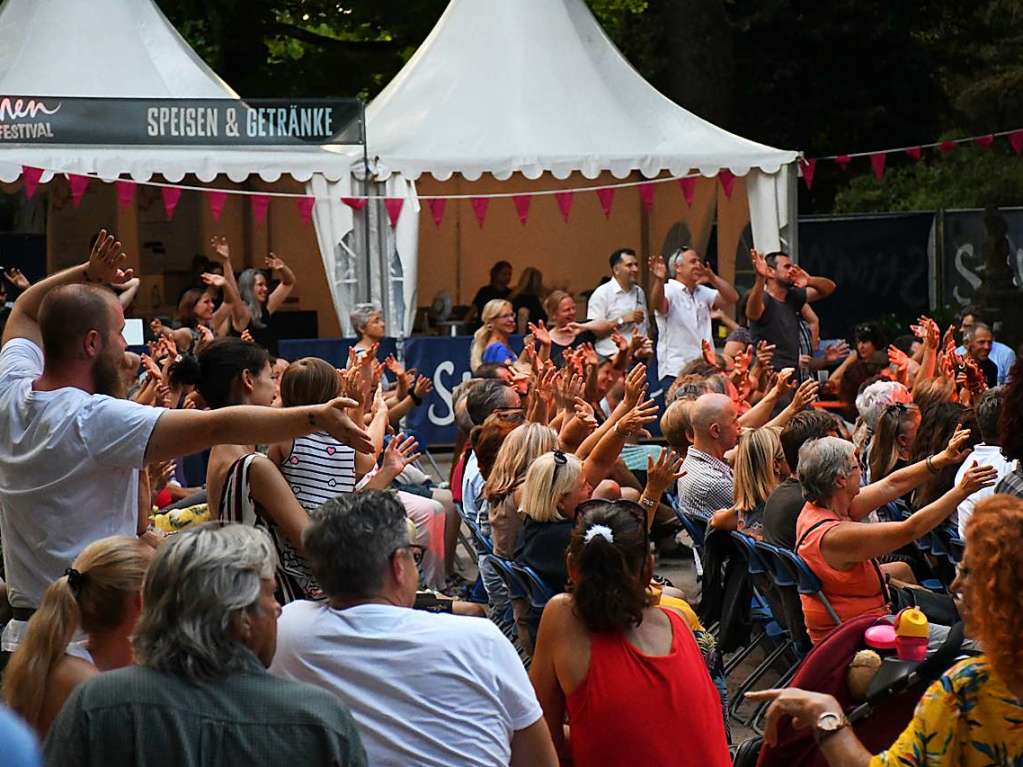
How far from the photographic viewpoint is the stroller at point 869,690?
11.5 feet

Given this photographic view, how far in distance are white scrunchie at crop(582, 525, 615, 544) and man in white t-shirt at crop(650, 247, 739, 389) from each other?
9.63m

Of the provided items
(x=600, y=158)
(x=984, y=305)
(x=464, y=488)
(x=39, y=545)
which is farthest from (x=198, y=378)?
(x=984, y=305)

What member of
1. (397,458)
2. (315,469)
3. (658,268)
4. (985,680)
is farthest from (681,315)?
(985,680)

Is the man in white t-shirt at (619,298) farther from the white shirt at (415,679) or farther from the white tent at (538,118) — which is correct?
the white shirt at (415,679)

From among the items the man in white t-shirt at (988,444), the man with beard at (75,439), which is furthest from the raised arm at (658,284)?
the man with beard at (75,439)

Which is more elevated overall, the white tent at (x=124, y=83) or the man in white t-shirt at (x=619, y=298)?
the white tent at (x=124, y=83)

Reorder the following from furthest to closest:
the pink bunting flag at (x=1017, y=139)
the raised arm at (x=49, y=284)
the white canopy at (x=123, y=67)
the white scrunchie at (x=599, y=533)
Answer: the pink bunting flag at (x=1017, y=139)
the white canopy at (x=123, y=67)
the raised arm at (x=49, y=284)
the white scrunchie at (x=599, y=533)

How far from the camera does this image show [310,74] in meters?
22.6

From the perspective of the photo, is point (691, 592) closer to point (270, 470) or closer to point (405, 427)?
point (270, 470)

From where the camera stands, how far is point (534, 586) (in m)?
5.83

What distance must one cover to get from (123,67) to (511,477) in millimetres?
10509

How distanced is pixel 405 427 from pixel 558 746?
10.0 meters

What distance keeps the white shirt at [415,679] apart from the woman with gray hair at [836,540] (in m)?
2.43

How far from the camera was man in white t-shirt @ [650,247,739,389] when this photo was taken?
1386cm
